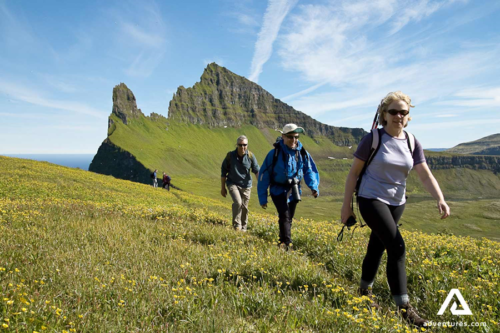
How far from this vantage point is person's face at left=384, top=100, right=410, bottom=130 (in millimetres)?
4172

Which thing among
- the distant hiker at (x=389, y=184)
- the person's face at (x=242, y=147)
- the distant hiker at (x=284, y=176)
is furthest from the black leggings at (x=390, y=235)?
the person's face at (x=242, y=147)

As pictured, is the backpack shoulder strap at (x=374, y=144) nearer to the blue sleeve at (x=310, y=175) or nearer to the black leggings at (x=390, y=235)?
the black leggings at (x=390, y=235)

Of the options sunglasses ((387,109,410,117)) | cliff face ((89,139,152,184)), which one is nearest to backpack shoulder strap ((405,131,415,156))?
sunglasses ((387,109,410,117))

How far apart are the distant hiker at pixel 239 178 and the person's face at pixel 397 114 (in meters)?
5.61

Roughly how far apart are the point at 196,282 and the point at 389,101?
3.66 meters

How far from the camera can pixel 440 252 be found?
6.39m

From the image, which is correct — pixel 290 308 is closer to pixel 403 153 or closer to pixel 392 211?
pixel 392 211

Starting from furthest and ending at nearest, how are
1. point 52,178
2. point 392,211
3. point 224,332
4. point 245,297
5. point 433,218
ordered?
point 433,218 → point 52,178 → point 392,211 → point 245,297 → point 224,332

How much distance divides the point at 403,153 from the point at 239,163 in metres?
6.07

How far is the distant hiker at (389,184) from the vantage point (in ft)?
13.1

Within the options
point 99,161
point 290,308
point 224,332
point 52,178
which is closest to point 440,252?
point 290,308

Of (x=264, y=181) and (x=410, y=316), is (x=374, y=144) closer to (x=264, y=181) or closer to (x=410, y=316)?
(x=410, y=316)

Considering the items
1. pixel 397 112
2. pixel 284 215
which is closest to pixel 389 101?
pixel 397 112

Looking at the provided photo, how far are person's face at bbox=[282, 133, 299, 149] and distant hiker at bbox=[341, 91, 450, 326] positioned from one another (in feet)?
8.44
